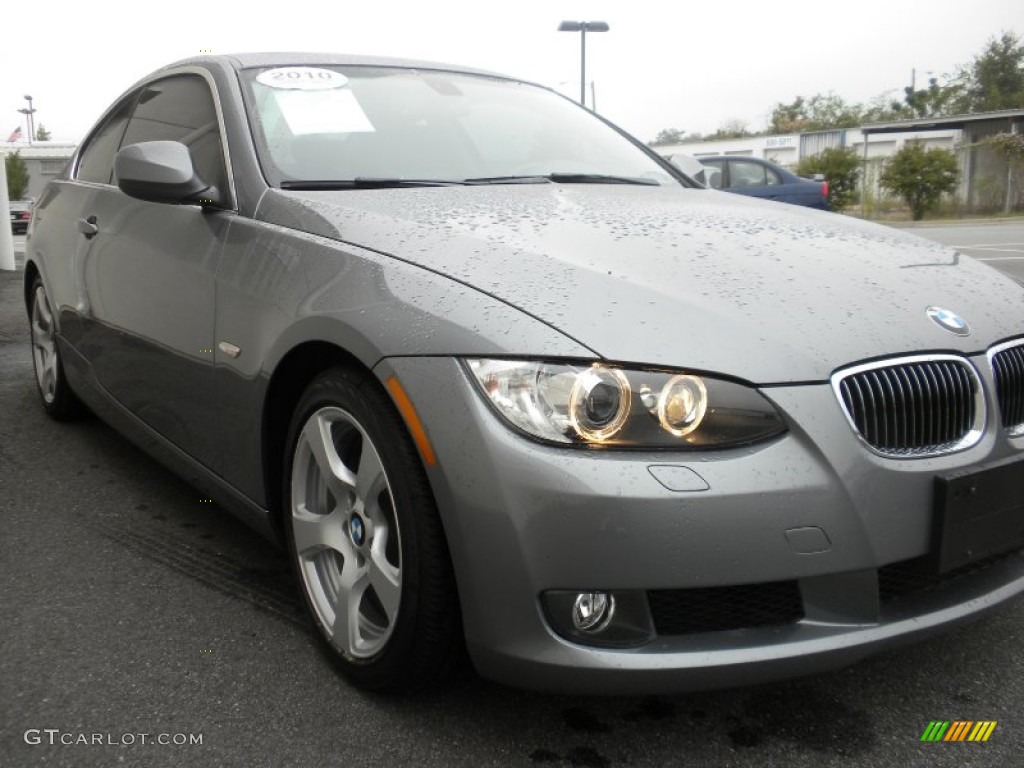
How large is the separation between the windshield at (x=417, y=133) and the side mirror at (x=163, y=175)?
0.64 feet

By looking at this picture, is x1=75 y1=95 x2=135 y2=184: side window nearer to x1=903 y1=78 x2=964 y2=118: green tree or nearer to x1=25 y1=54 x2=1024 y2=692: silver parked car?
x1=25 y1=54 x2=1024 y2=692: silver parked car

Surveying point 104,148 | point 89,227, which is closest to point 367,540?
point 89,227

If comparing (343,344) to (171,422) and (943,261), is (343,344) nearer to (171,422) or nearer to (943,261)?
(171,422)

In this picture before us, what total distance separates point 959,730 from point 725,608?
0.66 m

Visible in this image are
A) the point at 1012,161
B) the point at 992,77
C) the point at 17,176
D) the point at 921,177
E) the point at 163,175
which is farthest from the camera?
the point at 992,77

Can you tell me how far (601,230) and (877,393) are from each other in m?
0.76

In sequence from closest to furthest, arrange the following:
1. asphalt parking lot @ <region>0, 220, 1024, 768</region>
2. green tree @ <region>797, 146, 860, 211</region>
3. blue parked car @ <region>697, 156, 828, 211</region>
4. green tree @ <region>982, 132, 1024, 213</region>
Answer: asphalt parking lot @ <region>0, 220, 1024, 768</region> < blue parked car @ <region>697, 156, 828, 211</region> < green tree @ <region>982, 132, 1024, 213</region> < green tree @ <region>797, 146, 860, 211</region>

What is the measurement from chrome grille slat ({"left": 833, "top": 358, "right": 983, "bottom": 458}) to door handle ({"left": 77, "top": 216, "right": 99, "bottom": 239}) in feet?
9.20

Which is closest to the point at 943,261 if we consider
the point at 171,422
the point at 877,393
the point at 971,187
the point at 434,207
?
the point at 877,393

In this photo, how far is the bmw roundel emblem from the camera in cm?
203

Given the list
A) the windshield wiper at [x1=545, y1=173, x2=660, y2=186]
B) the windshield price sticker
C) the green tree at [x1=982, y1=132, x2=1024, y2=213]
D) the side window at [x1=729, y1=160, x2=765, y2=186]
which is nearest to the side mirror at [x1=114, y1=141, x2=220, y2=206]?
the windshield price sticker

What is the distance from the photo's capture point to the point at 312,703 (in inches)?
84.3

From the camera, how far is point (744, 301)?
1.92 metres

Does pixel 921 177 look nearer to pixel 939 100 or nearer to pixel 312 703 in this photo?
pixel 312 703
